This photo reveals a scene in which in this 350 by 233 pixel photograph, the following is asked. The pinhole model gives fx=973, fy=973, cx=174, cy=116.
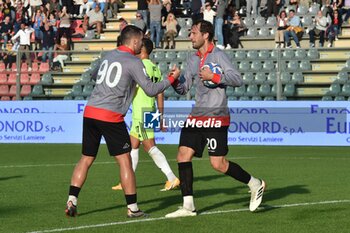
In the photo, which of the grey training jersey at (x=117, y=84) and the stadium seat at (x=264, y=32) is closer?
the grey training jersey at (x=117, y=84)

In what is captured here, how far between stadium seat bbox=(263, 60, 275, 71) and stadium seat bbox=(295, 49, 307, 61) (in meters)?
0.76

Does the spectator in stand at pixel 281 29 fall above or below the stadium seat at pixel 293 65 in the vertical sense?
above

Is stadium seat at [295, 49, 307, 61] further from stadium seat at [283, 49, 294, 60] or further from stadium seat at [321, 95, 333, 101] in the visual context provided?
stadium seat at [321, 95, 333, 101]

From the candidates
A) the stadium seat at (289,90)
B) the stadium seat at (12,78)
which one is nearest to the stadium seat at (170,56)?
the stadium seat at (289,90)

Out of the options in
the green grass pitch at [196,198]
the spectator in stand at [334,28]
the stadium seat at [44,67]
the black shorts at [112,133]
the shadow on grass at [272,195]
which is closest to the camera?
the green grass pitch at [196,198]

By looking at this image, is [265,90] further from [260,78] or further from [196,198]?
[196,198]

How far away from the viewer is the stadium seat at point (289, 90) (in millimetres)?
28284

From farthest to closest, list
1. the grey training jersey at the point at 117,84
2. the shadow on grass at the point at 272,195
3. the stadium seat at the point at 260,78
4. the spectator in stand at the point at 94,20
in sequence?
the spectator in stand at the point at 94,20 → the stadium seat at the point at 260,78 → the shadow on grass at the point at 272,195 → the grey training jersey at the point at 117,84

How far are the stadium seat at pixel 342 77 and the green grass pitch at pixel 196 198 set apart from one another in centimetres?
610

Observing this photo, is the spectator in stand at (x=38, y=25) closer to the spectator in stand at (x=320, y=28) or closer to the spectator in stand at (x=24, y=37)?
the spectator in stand at (x=24, y=37)

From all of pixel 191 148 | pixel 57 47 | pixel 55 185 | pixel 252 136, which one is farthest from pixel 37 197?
pixel 57 47

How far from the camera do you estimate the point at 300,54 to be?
94.2 ft

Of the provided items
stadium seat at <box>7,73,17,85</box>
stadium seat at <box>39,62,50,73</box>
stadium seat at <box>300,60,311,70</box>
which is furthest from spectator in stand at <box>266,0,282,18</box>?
stadium seat at <box>7,73,17,85</box>

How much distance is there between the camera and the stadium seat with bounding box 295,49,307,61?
93.5 ft
